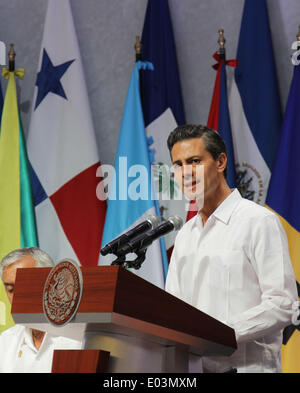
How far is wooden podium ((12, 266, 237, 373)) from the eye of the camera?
1143mm

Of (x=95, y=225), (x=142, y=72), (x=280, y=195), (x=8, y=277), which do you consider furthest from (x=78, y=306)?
(x=142, y=72)

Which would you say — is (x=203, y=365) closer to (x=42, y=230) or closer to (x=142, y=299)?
(x=142, y=299)

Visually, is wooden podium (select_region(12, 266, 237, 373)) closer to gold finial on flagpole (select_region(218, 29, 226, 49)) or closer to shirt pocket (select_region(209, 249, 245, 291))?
shirt pocket (select_region(209, 249, 245, 291))

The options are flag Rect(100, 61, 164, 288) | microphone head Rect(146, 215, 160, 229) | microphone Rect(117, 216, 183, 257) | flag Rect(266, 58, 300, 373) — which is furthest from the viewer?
flag Rect(100, 61, 164, 288)

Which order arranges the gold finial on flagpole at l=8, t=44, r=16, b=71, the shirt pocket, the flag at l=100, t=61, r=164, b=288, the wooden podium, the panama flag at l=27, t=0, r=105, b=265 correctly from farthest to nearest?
1. the gold finial on flagpole at l=8, t=44, r=16, b=71
2. the panama flag at l=27, t=0, r=105, b=265
3. the flag at l=100, t=61, r=164, b=288
4. the shirt pocket
5. the wooden podium

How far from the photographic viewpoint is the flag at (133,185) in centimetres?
350

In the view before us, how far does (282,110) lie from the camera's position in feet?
11.9

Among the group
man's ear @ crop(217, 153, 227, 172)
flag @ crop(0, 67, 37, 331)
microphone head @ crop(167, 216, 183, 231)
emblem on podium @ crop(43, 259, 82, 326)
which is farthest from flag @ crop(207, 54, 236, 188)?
emblem on podium @ crop(43, 259, 82, 326)

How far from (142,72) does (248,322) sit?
2695mm

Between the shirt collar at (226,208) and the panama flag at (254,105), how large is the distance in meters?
1.61

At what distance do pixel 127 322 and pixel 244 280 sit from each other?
663 millimetres

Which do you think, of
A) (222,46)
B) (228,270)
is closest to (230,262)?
(228,270)

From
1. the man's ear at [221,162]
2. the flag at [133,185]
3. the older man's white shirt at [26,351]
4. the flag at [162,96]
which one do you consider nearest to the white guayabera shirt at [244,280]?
the man's ear at [221,162]

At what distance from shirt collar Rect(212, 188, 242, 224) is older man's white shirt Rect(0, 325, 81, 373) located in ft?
2.85
